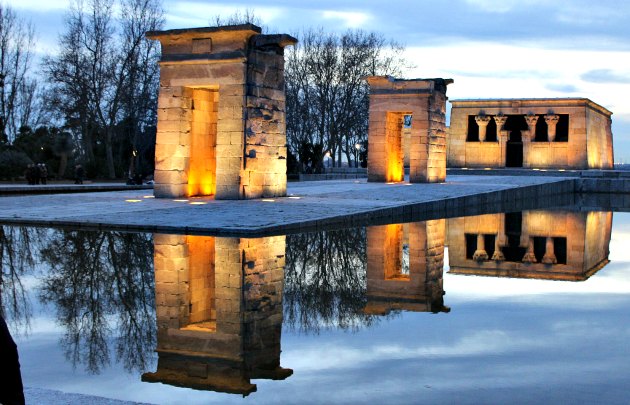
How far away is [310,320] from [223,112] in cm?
1275

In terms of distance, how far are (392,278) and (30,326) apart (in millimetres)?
4189

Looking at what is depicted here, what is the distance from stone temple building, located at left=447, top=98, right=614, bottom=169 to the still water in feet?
117

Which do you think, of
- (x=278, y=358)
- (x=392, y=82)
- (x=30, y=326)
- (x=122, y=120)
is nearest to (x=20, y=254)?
(x=30, y=326)

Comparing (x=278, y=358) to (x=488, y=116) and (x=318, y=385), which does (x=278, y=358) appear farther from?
(x=488, y=116)

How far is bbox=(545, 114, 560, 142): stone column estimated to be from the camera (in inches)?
1809

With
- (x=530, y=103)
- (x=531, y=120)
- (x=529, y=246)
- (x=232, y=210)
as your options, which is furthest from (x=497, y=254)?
(x=530, y=103)

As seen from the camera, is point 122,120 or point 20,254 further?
point 122,120

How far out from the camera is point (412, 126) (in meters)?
29.7

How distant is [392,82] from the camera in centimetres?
2981

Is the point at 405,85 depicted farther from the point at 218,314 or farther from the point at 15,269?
the point at 218,314

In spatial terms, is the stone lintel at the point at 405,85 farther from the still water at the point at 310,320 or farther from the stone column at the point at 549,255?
the still water at the point at 310,320

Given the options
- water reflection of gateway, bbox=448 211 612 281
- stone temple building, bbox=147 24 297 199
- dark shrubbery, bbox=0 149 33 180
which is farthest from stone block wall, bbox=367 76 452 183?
dark shrubbery, bbox=0 149 33 180

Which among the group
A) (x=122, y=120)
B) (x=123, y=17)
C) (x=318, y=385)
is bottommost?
(x=318, y=385)

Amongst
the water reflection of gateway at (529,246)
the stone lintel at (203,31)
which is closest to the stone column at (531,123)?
the water reflection of gateway at (529,246)
